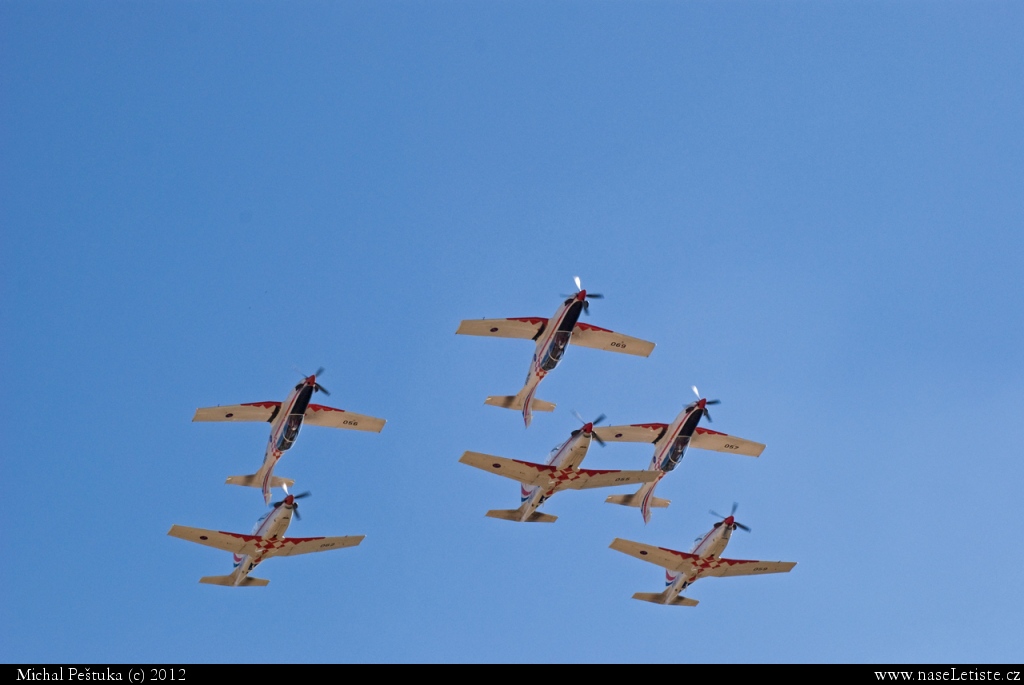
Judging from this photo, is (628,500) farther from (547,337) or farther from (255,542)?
(255,542)

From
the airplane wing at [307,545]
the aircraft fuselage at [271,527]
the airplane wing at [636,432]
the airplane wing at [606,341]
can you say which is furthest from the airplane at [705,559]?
the aircraft fuselage at [271,527]

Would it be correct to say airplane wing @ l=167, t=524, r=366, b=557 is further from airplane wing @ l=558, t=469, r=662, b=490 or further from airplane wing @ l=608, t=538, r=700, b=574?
airplane wing @ l=608, t=538, r=700, b=574

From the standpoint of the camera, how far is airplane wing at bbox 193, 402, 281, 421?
67438 millimetres

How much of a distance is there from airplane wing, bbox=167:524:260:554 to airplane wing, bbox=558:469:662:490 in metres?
18.0

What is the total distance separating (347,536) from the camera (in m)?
70.8

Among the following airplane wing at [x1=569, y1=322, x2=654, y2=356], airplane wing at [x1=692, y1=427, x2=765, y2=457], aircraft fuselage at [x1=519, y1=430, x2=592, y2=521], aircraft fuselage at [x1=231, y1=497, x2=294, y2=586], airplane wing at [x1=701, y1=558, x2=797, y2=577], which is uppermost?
airplane wing at [x1=569, y1=322, x2=654, y2=356]

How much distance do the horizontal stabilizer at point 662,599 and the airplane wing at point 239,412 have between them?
2879cm

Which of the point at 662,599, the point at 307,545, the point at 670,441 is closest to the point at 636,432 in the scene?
the point at 670,441

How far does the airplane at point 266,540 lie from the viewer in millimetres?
65438

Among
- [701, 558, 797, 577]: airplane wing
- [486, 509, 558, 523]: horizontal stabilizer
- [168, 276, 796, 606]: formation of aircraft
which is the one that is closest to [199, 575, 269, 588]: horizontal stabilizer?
[168, 276, 796, 606]: formation of aircraft

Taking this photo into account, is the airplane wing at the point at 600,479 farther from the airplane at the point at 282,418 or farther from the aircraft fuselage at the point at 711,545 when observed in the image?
the airplane at the point at 282,418
